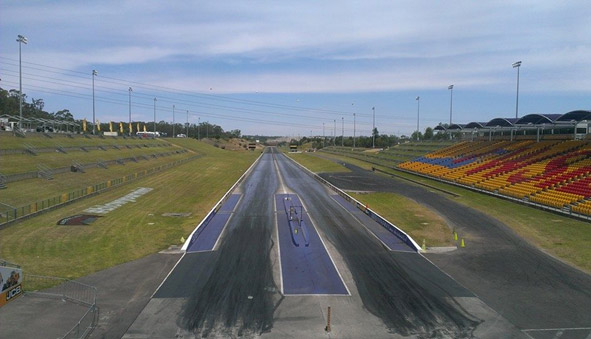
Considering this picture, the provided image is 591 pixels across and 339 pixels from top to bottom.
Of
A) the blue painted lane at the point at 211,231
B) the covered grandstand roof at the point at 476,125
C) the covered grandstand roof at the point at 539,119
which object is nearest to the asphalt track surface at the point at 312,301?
the blue painted lane at the point at 211,231

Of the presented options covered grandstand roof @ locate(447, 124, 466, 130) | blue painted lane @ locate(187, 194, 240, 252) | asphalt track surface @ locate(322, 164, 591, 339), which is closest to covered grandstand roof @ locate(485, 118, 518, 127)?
covered grandstand roof @ locate(447, 124, 466, 130)

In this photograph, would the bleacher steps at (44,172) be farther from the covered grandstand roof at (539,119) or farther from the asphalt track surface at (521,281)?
the covered grandstand roof at (539,119)

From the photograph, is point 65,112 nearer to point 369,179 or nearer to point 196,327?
point 369,179

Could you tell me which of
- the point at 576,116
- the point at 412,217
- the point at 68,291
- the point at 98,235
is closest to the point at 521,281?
the point at 412,217

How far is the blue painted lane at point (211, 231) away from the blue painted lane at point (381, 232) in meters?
11.4

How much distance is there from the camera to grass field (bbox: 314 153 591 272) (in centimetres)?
2488

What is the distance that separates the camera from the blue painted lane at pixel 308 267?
62.5ft

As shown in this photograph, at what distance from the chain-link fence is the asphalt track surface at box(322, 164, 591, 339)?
1599 cm

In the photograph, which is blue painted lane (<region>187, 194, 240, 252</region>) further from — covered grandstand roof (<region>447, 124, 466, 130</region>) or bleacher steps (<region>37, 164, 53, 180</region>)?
covered grandstand roof (<region>447, 124, 466, 130</region>)

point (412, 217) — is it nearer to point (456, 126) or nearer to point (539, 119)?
point (539, 119)

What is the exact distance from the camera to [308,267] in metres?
22.2

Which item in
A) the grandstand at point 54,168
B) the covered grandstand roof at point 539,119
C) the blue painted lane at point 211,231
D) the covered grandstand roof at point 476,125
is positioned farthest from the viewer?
the covered grandstand roof at point 476,125

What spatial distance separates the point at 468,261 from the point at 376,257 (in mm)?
5167

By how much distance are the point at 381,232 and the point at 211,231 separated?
41.4 ft
